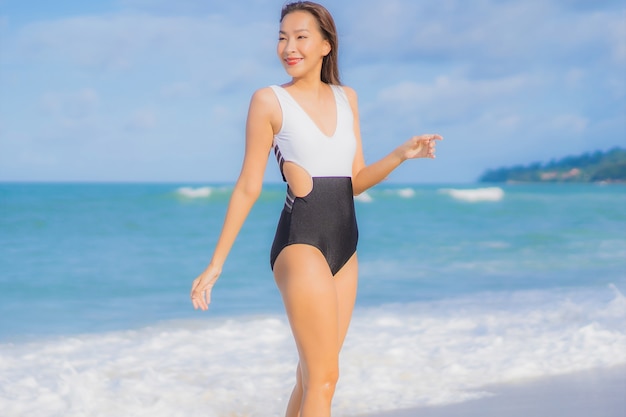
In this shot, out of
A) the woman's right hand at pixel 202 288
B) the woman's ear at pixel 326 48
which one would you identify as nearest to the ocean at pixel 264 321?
the woman's right hand at pixel 202 288

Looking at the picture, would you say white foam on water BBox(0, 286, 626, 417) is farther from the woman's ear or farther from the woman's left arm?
the woman's ear

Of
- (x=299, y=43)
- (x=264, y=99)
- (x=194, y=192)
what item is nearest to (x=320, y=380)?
(x=264, y=99)

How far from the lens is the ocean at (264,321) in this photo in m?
6.02

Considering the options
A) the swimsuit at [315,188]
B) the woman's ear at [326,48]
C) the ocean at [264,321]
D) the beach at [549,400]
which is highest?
the woman's ear at [326,48]

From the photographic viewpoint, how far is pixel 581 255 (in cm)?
1591

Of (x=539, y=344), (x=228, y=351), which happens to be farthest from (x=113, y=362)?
(x=539, y=344)

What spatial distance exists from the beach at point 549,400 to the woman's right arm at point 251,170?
7.78ft

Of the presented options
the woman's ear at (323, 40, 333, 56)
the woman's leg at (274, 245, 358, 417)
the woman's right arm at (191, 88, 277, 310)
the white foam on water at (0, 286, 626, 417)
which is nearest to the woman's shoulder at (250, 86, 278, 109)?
the woman's right arm at (191, 88, 277, 310)

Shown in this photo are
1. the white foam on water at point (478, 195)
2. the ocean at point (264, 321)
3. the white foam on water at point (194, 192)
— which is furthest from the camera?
the white foam on water at point (478, 195)

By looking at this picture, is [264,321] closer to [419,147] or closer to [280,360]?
[280,360]

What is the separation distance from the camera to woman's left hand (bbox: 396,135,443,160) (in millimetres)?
3355

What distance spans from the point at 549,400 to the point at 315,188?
9.26 ft

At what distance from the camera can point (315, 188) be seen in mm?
3305

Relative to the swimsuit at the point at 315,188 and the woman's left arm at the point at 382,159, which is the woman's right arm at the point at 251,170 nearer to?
the swimsuit at the point at 315,188
